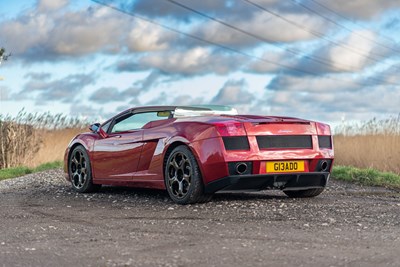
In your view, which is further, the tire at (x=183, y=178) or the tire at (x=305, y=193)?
the tire at (x=305, y=193)

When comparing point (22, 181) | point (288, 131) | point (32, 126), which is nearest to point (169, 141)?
point (288, 131)

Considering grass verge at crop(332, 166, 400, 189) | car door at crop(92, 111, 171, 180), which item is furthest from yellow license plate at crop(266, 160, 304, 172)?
grass verge at crop(332, 166, 400, 189)

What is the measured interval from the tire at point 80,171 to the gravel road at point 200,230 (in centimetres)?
22

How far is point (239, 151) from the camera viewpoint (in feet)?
26.9

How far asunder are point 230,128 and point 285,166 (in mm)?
872

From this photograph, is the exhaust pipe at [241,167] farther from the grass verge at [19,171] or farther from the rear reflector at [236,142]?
the grass verge at [19,171]

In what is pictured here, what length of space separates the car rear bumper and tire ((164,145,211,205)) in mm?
160

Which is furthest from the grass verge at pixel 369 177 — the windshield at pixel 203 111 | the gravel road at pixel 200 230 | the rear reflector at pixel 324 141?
the windshield at pixel 203 111

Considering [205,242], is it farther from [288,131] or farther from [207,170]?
[288,131]

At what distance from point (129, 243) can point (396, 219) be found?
10.8 feet

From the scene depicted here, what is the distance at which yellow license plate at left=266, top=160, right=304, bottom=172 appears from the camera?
27.4ft

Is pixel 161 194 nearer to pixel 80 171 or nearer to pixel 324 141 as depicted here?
pixel 80 171

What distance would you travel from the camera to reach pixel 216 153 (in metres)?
8.16

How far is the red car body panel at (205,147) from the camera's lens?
8.20 metres
